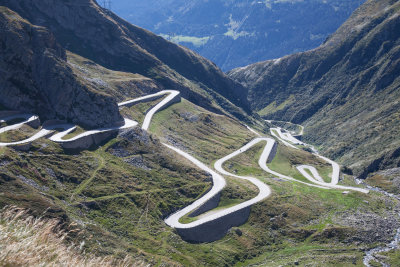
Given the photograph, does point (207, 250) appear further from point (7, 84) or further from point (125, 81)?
point (125, 81)

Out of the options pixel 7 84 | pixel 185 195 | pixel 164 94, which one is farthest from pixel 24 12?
A: pixel 185 195

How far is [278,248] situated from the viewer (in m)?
93.4

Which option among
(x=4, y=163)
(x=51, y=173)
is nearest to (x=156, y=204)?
(x=51, y=173)

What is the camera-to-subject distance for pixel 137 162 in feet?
353

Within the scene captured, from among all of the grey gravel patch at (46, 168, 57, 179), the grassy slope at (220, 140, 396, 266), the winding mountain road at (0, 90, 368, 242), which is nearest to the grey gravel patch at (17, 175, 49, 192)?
the grey gravel patch at (46, 168, 57, 179)

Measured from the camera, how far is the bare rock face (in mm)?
103188

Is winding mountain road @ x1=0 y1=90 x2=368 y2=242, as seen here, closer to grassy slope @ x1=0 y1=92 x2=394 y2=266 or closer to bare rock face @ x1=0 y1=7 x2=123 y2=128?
grassy slope @ x1=0 y1=92 x2=394 y2=266

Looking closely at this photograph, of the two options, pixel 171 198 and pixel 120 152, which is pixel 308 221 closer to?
pixel 171 198

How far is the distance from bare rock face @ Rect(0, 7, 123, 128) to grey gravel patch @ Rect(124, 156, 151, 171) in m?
15.9

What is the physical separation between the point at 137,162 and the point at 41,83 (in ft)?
116

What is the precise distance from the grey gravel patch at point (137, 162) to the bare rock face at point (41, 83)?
15.9 metres

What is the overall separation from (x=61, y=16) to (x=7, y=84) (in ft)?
354

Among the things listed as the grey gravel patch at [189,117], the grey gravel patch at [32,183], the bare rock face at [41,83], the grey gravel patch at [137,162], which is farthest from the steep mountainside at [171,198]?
the grey gravel patch at [189,117]

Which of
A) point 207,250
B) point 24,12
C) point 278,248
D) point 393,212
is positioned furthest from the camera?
point 24,12
